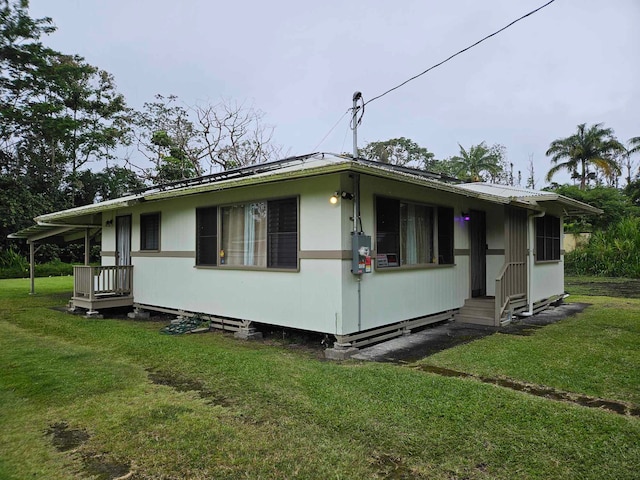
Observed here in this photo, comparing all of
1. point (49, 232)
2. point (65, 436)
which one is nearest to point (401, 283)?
point (65, 436)

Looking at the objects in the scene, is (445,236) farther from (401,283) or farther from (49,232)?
(49,232)

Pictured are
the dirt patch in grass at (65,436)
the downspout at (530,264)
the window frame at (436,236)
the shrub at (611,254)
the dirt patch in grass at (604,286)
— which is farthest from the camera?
the shrub at (611,254)

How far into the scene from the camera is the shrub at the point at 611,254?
57.9 feet

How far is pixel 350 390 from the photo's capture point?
13.6 ft

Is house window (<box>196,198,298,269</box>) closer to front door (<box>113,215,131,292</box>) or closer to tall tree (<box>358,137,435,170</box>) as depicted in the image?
front door (<box>113,215,131,292</box>)

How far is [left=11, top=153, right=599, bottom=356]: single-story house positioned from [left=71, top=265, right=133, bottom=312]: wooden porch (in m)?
0.03

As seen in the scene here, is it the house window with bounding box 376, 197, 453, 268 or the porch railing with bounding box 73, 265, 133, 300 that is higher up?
the house window with bounding box 376, 197, 453, 268

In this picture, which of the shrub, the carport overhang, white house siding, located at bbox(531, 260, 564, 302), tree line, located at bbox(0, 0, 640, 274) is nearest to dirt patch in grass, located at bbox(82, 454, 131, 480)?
white house siding, located at bbox(531, 260, 564, 302)

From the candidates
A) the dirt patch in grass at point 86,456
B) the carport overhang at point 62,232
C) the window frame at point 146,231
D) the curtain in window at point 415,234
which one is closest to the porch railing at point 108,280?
the window frame at point 146,231

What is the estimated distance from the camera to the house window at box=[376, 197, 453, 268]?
21.1 ft

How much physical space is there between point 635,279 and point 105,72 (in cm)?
3092

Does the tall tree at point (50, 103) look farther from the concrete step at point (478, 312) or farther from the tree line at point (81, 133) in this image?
the concrete step at point (478, 312)

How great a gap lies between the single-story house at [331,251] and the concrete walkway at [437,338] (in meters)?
0.21

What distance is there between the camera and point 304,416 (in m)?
3.55
